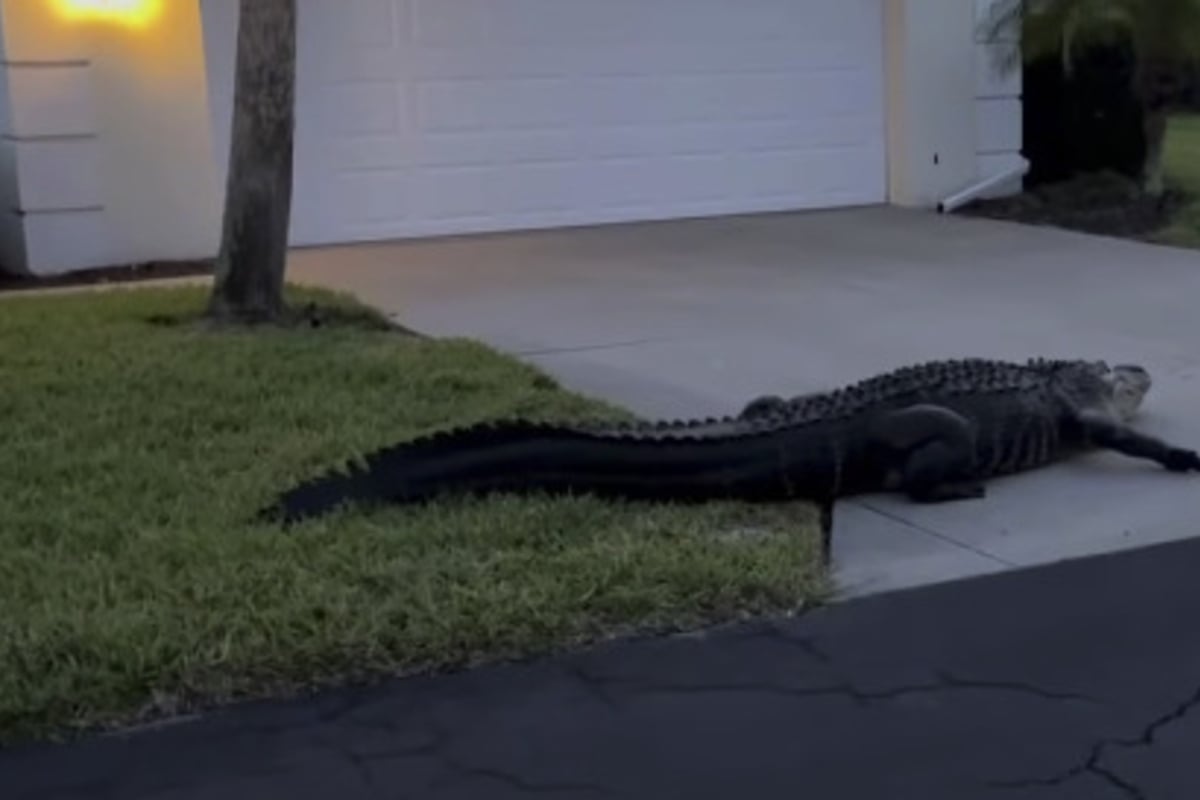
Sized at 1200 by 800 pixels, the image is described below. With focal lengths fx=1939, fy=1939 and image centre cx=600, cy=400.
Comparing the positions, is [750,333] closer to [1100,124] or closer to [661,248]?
[661,248]

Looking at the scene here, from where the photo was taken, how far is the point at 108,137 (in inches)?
460

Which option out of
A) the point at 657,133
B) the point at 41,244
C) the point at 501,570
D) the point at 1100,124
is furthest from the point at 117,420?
the point at 1100,124

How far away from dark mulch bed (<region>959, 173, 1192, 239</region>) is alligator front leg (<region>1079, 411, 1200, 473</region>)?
6.14 meters

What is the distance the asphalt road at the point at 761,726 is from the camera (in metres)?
3.99

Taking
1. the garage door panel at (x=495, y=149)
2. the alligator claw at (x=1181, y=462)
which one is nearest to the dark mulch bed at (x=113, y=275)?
the garage door panel at (x=495, y=149)

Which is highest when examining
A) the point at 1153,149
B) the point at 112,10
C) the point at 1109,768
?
the point at 112,10

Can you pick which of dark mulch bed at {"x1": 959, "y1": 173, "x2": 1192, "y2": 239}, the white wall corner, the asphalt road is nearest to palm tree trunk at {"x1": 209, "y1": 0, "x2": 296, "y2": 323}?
the asphalt road

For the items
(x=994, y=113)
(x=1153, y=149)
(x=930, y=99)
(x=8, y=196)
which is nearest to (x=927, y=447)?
(x=8, y=196)

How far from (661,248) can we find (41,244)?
12.3 feet

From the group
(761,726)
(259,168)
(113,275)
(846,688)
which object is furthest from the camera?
(113,275)

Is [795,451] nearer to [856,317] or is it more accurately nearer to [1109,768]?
[1109,768]

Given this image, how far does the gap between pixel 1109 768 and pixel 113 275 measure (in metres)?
8.61

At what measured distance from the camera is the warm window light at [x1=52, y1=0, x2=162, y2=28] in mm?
11406

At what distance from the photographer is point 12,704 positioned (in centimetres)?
434
